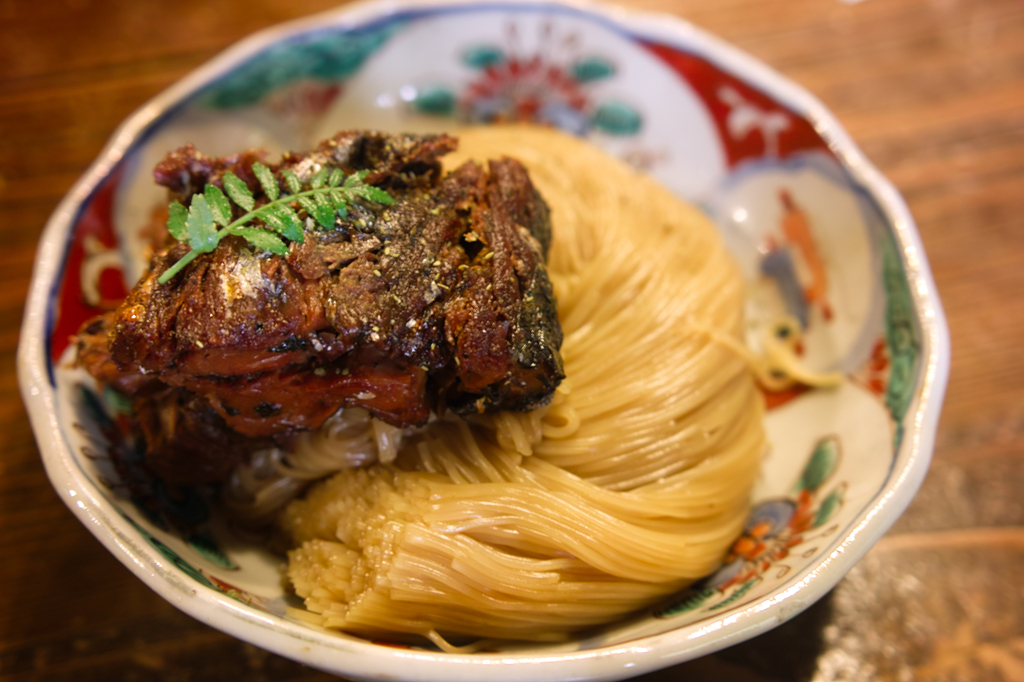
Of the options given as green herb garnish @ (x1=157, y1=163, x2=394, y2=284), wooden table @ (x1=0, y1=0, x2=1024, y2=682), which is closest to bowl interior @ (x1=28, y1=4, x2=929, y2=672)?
wooden table @ (x1=0, y1=0, x2=1024, y2=682)

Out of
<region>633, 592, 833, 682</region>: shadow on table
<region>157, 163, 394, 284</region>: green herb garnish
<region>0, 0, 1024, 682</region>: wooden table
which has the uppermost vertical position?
<region>157, 163, 394, 284</region>: green herb garnish

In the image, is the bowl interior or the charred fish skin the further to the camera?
the bowl interior

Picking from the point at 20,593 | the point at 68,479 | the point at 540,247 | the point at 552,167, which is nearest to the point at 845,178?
the point at 552,167

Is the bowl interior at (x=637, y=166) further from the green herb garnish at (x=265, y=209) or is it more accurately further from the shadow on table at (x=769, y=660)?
the green herb garnish at (x=265, y=209)

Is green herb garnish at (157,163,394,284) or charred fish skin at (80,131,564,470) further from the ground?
green herb garnish at (157,163,394,284)

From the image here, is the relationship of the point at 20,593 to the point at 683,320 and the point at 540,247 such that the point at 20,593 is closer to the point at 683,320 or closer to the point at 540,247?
the point at 540,247

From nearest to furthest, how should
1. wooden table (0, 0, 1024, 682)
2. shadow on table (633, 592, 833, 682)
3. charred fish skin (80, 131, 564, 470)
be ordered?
charred fish skin (80, 131, 564, 470) → shadow on table (633, 592, 833, 682) → wooden table (0, 0, 1024, 682)

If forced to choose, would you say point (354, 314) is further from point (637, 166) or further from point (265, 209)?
point (637, 166)

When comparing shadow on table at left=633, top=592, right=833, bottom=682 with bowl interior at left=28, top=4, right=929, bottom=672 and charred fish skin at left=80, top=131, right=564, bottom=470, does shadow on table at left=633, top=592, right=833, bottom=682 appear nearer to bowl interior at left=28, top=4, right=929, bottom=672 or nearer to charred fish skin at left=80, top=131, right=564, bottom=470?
bowl interior at left=28, top=4, right=929, bottom=672
